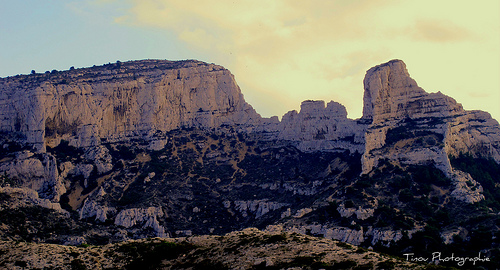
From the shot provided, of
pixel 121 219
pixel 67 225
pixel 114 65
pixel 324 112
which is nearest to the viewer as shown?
pixel 67 225

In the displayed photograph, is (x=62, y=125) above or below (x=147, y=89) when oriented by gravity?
below

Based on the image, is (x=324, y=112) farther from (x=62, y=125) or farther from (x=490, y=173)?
(x=62, y=125)

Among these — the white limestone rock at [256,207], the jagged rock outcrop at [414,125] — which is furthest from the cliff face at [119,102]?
the jagged rock outcrop at [414,125]

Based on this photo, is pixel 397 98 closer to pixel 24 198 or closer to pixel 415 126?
pixel 415 126

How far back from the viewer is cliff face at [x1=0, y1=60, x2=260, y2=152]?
105188mm

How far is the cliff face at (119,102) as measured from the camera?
105m

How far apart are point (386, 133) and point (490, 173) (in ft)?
58.7

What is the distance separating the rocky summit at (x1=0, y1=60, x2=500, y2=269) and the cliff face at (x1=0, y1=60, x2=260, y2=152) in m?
0.25

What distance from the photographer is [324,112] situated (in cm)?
11606

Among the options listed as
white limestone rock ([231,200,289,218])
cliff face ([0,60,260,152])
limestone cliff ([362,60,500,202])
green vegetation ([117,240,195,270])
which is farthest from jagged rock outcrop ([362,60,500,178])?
green vegetation ([117,240,195,270])

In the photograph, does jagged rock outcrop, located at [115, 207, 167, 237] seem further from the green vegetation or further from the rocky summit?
the green vegetation

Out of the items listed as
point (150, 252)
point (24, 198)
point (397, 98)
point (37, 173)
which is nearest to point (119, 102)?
point (37, 173)

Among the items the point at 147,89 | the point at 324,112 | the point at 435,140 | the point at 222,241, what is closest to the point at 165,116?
the point at 147,89

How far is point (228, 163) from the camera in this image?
372 feet
